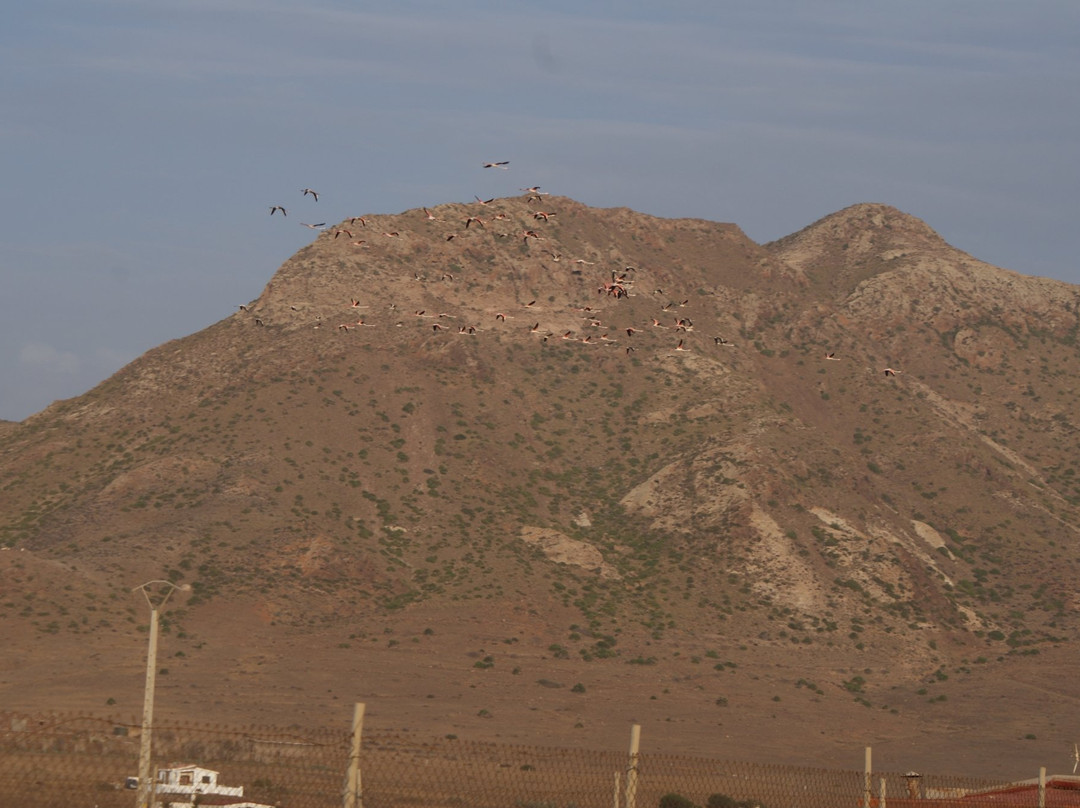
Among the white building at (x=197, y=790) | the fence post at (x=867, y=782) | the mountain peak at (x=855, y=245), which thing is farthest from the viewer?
the mountain peak at (x=855, y=245)

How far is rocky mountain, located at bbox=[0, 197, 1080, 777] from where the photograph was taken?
69125 millimetres

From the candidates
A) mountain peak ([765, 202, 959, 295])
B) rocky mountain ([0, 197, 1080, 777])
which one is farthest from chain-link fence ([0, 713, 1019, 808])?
mountain peak ([765, 202, 959, 295])

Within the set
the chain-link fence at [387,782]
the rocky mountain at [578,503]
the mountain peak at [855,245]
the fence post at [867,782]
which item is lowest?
the chain-link fence at [387,782]

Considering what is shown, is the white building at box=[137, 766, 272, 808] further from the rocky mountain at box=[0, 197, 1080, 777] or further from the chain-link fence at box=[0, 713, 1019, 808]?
the rocky mountain at box=[0, 197, 1080, 777]

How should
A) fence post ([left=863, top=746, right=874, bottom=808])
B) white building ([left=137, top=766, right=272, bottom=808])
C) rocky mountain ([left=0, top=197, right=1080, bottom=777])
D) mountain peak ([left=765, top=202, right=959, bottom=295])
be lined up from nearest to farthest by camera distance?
fence post ([left=863, top=746, right=874, bottom=808]) < white building ([left=137, top=766, right=272, bottom=808]) < rocky mountain ([left=0, top=197, right=1080, bottom=777]) < mountain peak ([left=765, top=202, right=959, bottom=295])

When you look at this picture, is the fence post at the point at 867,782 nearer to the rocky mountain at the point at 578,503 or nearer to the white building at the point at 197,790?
the white building at the point at 197,790

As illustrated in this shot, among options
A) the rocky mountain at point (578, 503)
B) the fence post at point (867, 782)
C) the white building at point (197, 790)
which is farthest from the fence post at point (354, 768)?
the rocky mountain at point (578, 503)

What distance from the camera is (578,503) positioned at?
97750 mm

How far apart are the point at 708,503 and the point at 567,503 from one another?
10333 millimetres

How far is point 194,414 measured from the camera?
9794 centimetres

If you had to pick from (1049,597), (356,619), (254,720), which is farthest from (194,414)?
(1049,597)

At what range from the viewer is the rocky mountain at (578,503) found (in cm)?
6912

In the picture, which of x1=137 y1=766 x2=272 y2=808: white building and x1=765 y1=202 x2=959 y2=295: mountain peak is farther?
x1=765 y1=202 x2=959 y2=295: mountain peak

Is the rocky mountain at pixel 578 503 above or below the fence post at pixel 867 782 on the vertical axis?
above
